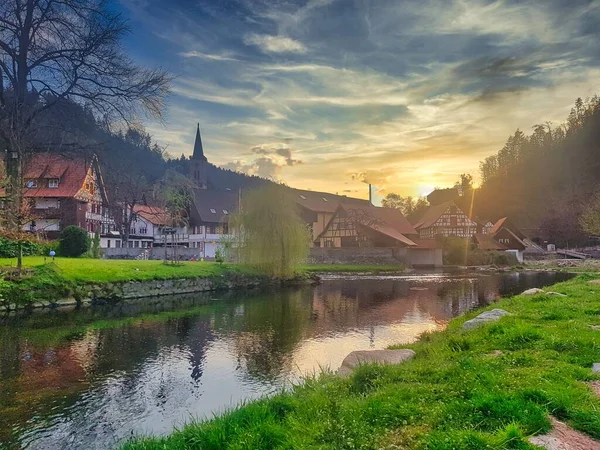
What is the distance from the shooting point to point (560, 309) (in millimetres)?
11000

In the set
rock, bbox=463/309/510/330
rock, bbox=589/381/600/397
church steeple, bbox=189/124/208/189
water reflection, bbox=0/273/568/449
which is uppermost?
church steeple, bbox=189/124/208/189

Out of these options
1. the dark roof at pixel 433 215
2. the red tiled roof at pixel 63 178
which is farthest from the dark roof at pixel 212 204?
the dark roof at pixel 433 215

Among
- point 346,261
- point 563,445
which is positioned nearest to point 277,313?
A: point 563,445

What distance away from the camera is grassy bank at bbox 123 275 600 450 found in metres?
4.19

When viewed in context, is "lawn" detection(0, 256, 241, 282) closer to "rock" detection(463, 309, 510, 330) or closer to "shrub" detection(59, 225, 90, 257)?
"shrub" detection(59, 225, 90, 257)

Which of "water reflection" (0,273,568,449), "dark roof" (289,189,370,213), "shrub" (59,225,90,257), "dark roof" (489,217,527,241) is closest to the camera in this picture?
"water reflection" (0,273,568,449)

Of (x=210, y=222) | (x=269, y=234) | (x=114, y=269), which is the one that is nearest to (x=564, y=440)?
(x=114, y=269)

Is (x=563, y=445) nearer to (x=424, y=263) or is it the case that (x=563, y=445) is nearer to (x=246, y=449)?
(x=246, y=449)

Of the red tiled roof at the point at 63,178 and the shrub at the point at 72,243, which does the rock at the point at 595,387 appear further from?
the red tiled roof at the point at 63,178

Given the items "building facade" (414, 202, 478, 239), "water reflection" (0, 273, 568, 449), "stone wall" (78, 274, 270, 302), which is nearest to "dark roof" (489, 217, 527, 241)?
"building facade" (414, 202, 478, 239)

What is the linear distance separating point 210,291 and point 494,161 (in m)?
99.4

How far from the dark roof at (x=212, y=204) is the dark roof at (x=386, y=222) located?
739 inches

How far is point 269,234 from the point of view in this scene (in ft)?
110

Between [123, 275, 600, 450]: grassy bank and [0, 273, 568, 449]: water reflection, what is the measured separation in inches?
102
